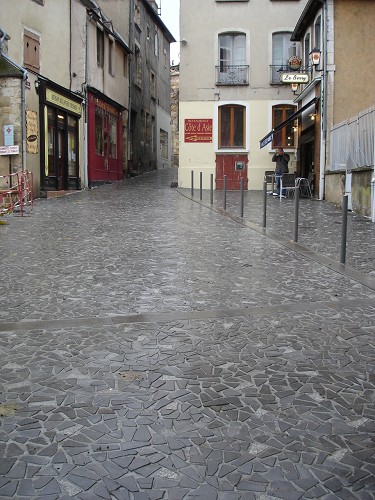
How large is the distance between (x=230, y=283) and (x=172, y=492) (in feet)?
14.0

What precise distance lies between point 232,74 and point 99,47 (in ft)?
20.5

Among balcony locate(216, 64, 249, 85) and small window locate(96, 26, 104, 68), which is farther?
balcony locate(216, 64, 249, 85)

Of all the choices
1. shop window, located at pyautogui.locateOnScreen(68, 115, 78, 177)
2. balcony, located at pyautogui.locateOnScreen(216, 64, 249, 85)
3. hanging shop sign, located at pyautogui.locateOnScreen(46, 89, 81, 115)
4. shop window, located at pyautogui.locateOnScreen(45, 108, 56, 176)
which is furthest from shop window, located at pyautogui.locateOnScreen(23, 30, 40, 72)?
balcony, located at pyautogui.locateOnScreen(216, 64, 249, 85)

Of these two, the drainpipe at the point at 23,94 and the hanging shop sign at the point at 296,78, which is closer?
the drainpipe at the point at 23,94

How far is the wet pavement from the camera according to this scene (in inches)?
99.0

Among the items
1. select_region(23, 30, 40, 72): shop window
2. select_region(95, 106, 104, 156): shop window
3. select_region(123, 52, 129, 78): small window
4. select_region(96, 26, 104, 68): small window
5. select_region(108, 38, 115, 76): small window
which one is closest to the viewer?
select_region(23, 30, 40, 72): shop window

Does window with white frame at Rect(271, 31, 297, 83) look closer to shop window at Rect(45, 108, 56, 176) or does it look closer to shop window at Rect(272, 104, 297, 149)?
shop window at Rect(272, 104, 297, 149)

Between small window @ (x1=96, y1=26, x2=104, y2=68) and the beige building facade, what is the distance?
3.70 m

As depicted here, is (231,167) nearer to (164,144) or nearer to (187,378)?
(164,144)

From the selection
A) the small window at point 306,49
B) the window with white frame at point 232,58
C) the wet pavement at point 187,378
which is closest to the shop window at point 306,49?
the small window at point 306,49

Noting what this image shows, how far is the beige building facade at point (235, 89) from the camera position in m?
28.7

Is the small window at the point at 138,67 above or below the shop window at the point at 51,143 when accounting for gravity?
above

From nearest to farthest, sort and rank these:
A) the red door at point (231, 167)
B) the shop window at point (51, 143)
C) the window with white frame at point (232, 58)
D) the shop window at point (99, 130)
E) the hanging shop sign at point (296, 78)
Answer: the hanging shop sign at point (296, 78)
the shop window at point (51, 143)
the shop window at point (99, 130)
the window with white frame at point (232, 58)
the red door at point (231, 167)

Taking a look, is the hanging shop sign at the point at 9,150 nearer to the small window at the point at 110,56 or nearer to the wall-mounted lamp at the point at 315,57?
the wall-mounted lamp at the point at 315,57
